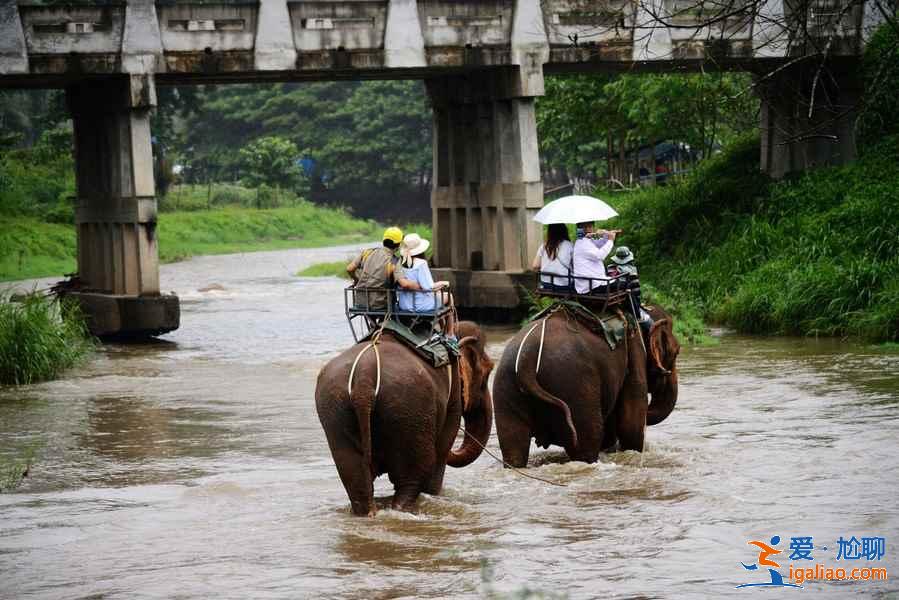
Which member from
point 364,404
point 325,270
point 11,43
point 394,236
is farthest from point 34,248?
point 364,404

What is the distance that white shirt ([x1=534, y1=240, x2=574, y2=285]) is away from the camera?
11.2m

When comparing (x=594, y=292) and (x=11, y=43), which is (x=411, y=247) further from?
(x=11, y=43)

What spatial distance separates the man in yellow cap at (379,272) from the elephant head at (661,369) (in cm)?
274

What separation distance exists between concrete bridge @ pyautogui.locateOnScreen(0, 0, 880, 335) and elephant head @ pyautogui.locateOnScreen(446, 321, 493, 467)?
999cm

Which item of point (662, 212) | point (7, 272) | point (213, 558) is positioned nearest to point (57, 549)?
point (213, 558)

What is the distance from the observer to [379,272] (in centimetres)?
985

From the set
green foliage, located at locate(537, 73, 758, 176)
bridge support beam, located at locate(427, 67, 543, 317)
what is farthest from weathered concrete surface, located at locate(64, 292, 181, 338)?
green foliage, located at locate(537, 73, 758, 176)

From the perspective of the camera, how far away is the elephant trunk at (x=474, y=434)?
10453 millimetres

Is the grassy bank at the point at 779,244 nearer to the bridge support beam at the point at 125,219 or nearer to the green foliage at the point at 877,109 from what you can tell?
the green foliage at the point at 877,109

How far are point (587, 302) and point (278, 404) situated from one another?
19.0 feet

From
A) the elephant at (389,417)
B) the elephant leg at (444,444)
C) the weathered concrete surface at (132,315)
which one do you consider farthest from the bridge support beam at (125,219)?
the elephant at (389,417)

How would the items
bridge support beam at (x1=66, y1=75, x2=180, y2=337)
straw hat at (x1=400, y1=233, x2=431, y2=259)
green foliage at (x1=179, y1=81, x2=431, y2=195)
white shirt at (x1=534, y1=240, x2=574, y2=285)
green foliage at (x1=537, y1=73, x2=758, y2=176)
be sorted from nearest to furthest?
straw hat at (x1=400, y1=233, x2=431, y2=259)
white shirt at (x1=534, y1=240, x2=574, y2=285)
bridge support beam at (x1=66, y1=75, x2=180, y2=337)
green foliage at (x1=537, y1=73, x2=758, y2=176)
green foliage at (x1=179, y1=81, x2=431, y2=195)

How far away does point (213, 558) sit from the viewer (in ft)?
29.3

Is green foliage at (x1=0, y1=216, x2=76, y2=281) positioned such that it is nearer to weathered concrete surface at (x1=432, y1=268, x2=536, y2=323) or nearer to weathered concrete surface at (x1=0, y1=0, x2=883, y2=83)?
weathered concrete surface at (x1=432, y1=268, x2=536, y2=323)
